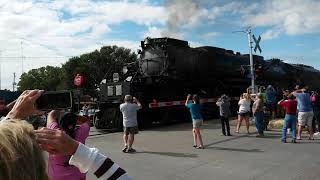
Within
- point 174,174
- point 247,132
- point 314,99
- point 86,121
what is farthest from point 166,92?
point 86,121

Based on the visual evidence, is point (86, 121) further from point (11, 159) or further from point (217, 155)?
point (217, 155)

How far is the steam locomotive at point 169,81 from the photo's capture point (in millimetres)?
22781

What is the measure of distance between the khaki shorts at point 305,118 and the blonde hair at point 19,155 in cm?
1502

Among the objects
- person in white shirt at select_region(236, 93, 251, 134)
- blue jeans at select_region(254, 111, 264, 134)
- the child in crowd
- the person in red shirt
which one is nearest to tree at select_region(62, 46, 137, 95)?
person in white shirt at select_region(236, 93, 251, 134)

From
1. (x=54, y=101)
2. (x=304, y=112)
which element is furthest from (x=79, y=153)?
(x=304, y=112)

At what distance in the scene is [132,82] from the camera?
22.8 metres

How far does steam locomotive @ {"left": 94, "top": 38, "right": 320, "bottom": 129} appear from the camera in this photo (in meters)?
22.8

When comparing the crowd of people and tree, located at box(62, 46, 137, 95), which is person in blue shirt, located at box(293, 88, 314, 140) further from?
tree, located at box(62, 46, 137, 95)

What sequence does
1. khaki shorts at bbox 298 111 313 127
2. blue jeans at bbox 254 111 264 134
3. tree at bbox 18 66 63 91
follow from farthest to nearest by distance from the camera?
tree at bbox 18 66 63 91 → blue jeans at bbox 254 111 264 134 → khaki shorts at bbox 298 111 313 127

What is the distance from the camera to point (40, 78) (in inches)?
4178

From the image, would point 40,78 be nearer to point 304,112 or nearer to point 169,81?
point 169,81

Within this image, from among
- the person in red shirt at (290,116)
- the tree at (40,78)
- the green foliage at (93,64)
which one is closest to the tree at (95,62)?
the green foliage at (93,64)

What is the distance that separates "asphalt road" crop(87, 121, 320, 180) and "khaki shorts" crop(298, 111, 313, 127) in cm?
→ 57

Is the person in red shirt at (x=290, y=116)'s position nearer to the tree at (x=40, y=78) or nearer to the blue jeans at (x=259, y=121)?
the blue jeans at (x=259, y=121)
